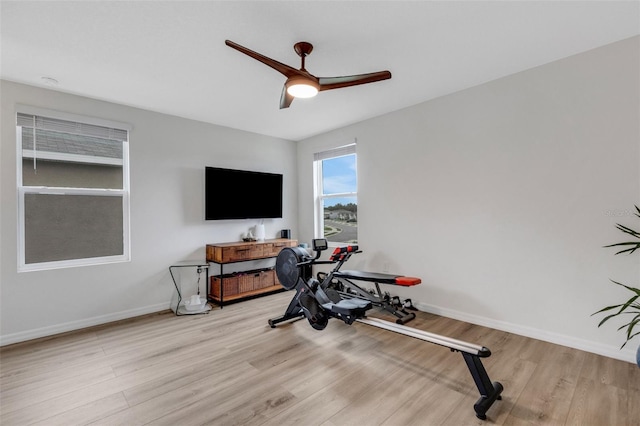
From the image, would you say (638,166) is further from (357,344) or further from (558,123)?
(357,344)

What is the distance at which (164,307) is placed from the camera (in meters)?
3.79

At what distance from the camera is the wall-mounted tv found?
165 inches

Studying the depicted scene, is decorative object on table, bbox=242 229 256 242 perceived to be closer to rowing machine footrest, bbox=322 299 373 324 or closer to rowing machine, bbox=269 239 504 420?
rowing machine, bbox=269 239 504 420

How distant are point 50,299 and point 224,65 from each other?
10.2ft

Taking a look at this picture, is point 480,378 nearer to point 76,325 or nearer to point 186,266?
point 186,266

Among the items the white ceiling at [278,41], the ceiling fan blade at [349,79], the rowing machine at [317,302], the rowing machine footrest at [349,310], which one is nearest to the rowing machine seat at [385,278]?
the rowing machine at [317,302]

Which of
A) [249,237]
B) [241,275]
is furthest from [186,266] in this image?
[249,237]

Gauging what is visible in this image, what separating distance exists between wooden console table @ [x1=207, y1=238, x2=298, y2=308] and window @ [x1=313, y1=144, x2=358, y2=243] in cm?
93

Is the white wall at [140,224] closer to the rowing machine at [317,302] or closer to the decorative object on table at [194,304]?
the decorative object on table at [194,304]

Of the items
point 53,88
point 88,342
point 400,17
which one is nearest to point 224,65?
point 400,17

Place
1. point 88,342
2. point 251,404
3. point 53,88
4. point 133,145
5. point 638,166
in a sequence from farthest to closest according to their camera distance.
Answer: point 133,145 < point 53,88 < point 88,342 < point 638,166 < point 251,404

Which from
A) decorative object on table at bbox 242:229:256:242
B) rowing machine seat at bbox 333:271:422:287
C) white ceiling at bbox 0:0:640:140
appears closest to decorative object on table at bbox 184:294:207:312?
decorative object on table at bbox 242:229:256:242

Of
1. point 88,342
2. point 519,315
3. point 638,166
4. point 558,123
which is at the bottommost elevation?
point 88,342

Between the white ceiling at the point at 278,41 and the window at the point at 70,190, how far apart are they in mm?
470
